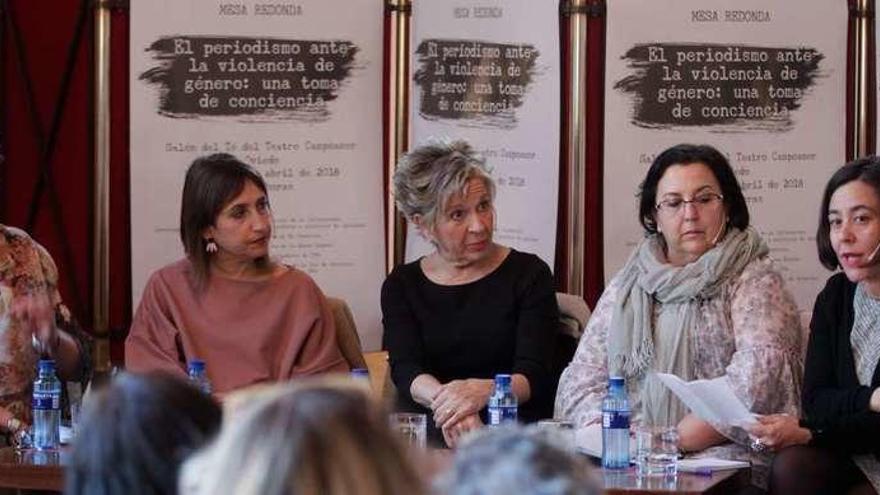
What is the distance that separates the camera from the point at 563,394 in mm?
4633

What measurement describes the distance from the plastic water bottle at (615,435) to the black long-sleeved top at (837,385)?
61 cm

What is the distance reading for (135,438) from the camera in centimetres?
175

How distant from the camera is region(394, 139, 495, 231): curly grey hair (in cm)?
484

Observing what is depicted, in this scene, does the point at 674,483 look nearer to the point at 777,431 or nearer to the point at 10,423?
the point at 777,431

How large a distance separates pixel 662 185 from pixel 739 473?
1032 millimetres

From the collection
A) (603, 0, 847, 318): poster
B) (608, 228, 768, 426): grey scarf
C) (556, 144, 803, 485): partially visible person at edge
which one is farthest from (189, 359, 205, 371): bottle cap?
(603, 0, 847, 318): poster

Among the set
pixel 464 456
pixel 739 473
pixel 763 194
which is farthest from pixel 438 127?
pixel 464 456

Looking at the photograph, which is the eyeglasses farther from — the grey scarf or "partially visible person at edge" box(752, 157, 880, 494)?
"partially visible person at edge" box(752, 157, 880, 494)

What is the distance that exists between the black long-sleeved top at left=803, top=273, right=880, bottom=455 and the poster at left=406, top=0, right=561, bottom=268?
1481 mm

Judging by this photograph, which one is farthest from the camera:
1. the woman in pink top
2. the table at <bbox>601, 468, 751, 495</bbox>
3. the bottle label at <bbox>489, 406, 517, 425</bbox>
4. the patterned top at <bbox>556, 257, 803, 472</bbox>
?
the woman in pink top

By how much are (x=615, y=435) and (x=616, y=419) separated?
0.21 feet

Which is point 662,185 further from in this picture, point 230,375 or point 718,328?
point 230,375

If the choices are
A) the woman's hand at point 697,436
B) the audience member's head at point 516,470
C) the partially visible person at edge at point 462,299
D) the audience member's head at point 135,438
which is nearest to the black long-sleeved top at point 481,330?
the partially visible person at edge at point 462,299

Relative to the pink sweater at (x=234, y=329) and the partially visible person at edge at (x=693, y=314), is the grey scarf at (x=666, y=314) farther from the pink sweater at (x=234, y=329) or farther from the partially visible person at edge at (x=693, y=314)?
the pink sweater at (x=234, y=329)
